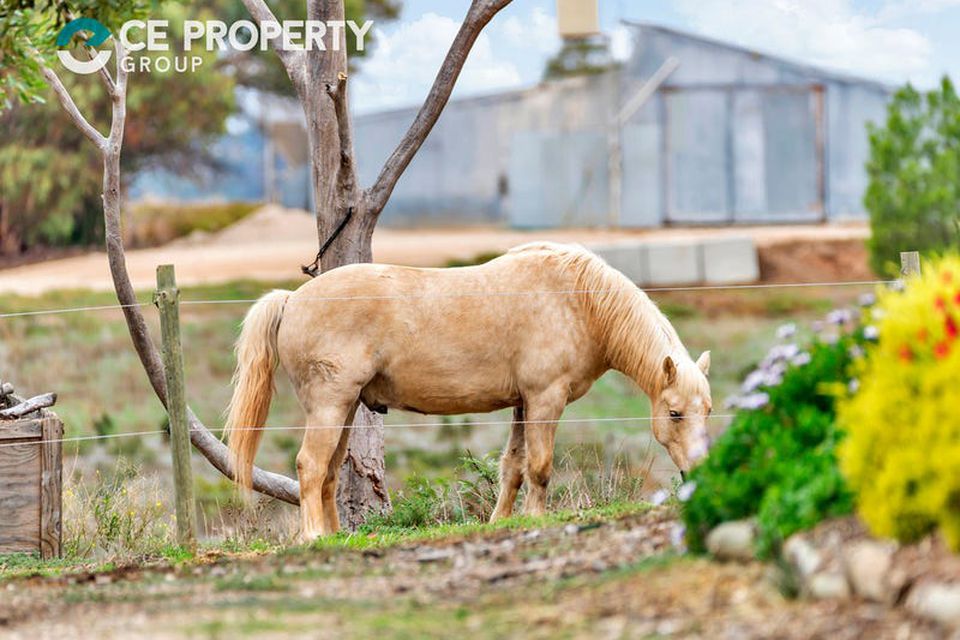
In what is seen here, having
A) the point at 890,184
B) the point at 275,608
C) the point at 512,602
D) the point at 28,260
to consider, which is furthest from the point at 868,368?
the point at 28,260

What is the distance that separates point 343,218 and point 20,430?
2.19 m

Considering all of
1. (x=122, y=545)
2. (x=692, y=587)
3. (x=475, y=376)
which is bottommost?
(x=122, y=545)

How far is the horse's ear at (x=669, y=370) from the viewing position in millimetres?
7285

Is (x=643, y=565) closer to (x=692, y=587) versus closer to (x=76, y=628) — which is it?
(x=692, y=587)

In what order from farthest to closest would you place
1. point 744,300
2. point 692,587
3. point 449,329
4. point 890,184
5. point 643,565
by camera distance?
point 744,300 < point 890,184 < point 449,329 < point 643,565 < point 692,587

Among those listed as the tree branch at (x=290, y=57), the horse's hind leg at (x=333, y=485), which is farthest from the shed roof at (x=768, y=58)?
the horse's hind leg at (x=333, y=485)

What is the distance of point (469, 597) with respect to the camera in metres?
5.08

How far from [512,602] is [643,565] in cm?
53

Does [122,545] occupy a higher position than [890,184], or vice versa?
[890,184]

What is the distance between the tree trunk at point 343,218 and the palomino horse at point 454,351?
1076mm

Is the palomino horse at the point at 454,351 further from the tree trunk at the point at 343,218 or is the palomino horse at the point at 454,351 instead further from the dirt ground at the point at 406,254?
the dirt ground at the point at 406,254

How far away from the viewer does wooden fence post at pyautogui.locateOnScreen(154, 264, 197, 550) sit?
22.6ft

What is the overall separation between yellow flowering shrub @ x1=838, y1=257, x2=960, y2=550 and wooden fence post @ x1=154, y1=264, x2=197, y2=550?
11.0ft

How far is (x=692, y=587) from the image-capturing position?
4812 millimetres
